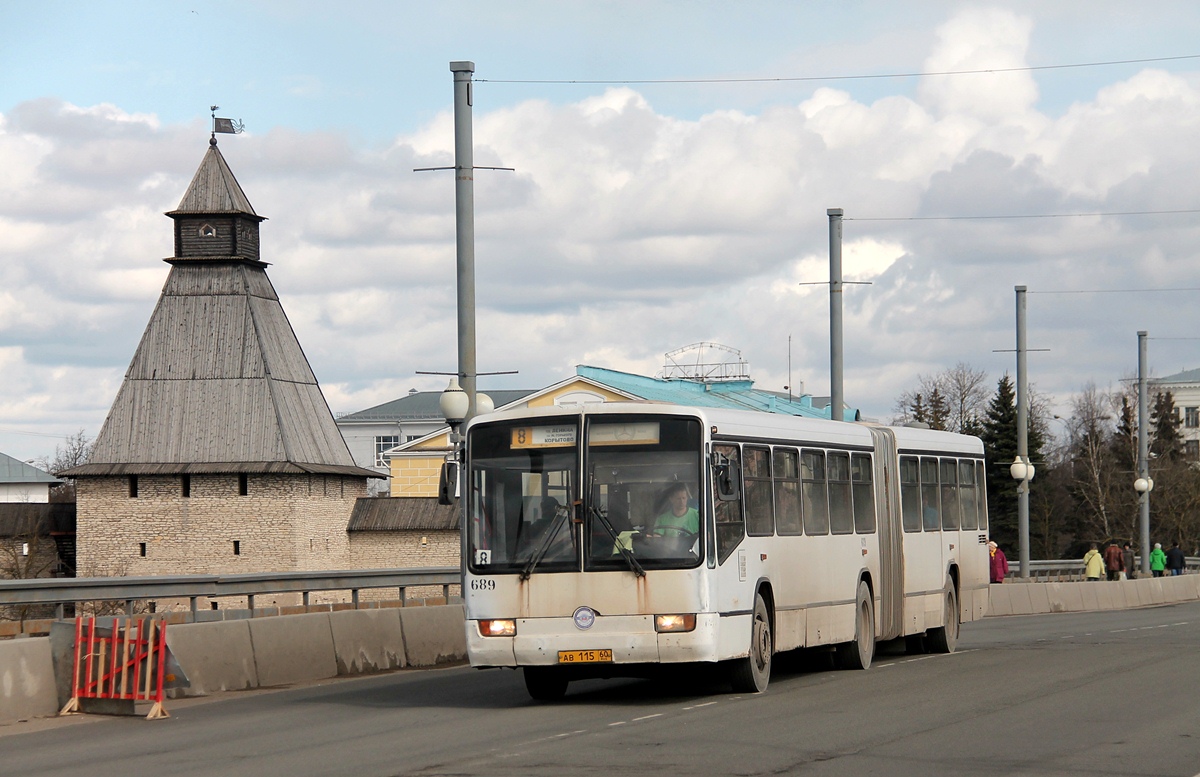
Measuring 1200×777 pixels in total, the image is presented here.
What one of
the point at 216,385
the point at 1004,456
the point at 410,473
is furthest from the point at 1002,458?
the point at 216,385

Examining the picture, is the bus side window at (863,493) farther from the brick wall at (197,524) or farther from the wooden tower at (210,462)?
the brick wall at (197,524)

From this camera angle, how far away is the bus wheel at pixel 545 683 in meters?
16.4

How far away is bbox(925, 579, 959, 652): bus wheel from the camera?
22719 millimetres

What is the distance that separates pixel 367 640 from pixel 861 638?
238 inches

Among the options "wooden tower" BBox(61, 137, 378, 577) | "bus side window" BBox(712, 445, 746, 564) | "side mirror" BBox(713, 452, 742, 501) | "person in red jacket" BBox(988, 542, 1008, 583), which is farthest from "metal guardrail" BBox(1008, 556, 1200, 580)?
"side mirror" BBox(713, 452, 742, 501)

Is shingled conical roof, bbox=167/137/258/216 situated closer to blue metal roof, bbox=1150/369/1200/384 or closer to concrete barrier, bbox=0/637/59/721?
concrete barrier, bbox=0/637/59/721

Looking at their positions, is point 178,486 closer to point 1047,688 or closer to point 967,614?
point 967,614

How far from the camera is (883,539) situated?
20.4 meters

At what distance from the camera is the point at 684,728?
13.3 meters

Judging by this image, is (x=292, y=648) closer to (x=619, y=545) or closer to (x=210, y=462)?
(x=619, y=545)

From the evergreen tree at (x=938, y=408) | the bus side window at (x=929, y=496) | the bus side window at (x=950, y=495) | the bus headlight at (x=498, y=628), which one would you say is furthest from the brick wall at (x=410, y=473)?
the bus headlight at (x=498, y=628)

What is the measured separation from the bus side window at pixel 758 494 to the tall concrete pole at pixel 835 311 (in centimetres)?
1559

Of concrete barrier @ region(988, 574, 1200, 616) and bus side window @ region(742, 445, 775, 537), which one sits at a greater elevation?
bus side window @ region(742, 445, 775, 537)

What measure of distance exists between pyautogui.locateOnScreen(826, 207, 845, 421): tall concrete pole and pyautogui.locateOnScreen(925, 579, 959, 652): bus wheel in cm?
960
